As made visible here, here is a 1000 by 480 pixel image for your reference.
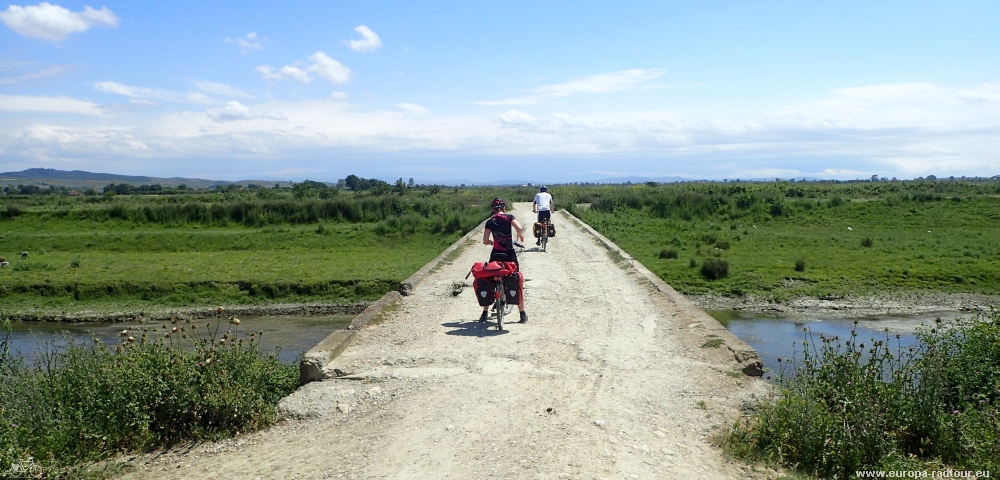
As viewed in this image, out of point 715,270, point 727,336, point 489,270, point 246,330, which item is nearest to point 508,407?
point 489,270

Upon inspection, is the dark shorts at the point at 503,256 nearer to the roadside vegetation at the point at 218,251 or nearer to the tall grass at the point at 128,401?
the tall grass at the point at 128,401

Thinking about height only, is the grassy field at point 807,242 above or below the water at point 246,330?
above

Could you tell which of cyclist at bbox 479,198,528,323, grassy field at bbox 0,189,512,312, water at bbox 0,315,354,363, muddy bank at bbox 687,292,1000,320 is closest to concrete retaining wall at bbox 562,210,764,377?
cyclist at bbox 479,198,528,323

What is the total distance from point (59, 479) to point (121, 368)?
4.03 ft

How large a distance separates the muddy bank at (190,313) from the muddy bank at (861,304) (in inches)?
367

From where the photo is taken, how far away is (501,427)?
5477mm

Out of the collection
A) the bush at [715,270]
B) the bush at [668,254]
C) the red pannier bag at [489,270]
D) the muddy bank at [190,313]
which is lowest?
the muddy bank at [190,313]

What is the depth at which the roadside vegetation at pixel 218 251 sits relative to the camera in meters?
19.5

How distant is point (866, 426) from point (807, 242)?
22.6m

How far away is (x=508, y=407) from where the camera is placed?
5965 mm

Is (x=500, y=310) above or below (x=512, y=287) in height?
below

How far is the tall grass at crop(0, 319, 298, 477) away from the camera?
5.35m

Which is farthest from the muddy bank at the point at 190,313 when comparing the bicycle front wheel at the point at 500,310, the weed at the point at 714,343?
the weed at the point at 714,343

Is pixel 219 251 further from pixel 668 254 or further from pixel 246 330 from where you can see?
pixel 668 254
